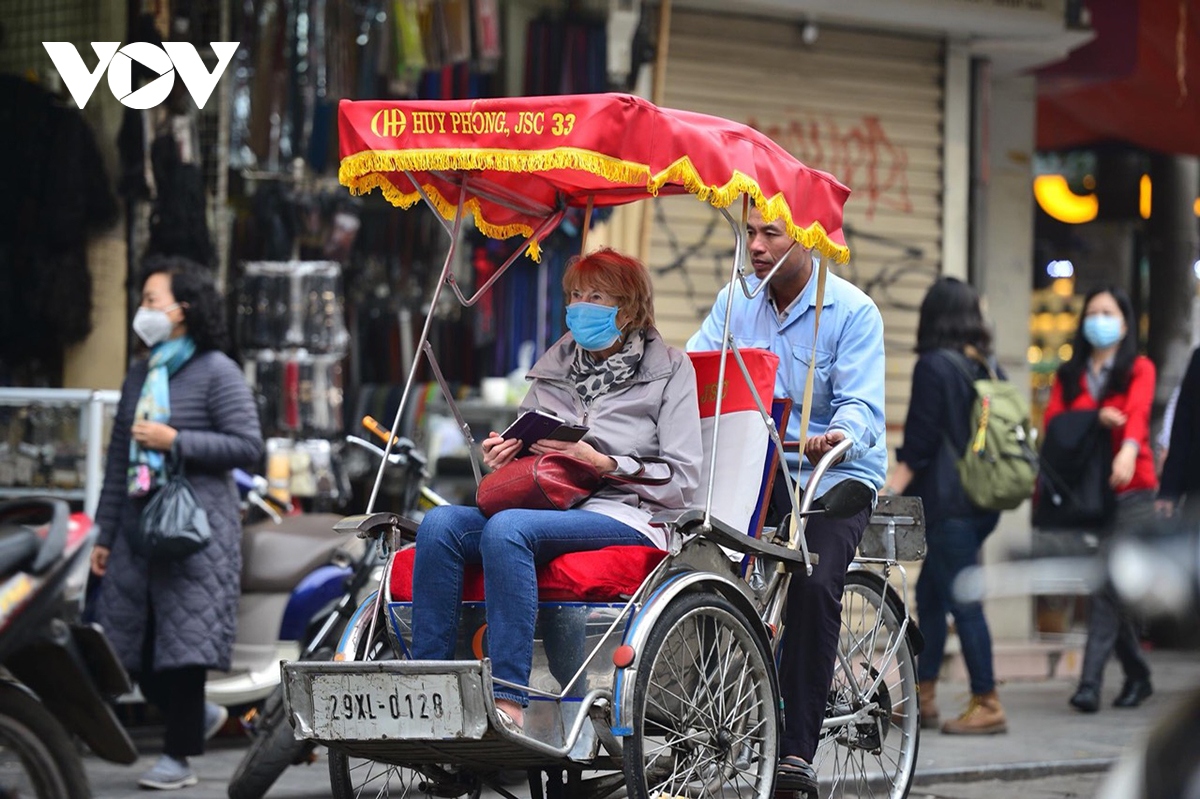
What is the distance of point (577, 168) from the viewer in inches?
199

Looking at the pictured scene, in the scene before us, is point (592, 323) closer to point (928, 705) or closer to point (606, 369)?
point (606, 369)

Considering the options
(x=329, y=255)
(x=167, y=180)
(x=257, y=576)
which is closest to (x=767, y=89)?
(x=329, y=255)

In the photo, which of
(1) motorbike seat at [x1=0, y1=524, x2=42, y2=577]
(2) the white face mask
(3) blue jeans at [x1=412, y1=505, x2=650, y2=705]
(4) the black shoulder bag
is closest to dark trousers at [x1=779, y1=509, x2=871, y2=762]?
(3) blue jeans at [x1=412, y1=505, x2=650, y2=705]

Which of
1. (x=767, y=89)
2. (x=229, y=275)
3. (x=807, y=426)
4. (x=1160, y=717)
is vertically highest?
(x=767, y=89)

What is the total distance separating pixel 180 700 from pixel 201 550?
630mm

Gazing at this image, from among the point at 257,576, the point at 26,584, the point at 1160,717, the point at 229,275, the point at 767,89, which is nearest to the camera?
the point at 1160,717

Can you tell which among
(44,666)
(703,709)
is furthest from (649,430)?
(44,666)

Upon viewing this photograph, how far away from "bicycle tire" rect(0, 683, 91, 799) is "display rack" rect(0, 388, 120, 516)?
3876 mm

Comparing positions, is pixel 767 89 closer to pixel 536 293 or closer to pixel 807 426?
pixel 536 293

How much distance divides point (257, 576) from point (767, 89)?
4854mm

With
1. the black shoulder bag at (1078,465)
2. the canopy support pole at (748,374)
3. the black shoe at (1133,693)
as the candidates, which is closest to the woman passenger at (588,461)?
the canopy support pole at (748,374)

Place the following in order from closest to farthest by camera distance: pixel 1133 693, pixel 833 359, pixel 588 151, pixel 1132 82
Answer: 1. pixel 588 151
2. pixel 833 359
3. pixel 1133 693
4. pixel 1132 82

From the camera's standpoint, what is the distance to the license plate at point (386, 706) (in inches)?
186

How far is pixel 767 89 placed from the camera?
36.1 feet
